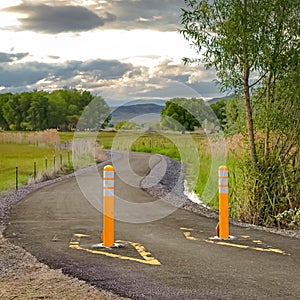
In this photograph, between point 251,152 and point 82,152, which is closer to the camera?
point 251,152

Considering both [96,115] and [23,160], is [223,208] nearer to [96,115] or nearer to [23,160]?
[96,115]

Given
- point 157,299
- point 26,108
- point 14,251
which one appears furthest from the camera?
point 26,108

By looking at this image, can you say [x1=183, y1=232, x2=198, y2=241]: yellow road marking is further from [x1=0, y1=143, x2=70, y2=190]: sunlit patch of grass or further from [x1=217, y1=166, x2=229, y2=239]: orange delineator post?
[x1=0, y1=143, x2=70, y2=190]: sunlit patch of grass

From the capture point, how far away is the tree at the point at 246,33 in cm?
1222

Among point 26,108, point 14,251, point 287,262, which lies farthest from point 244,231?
point 26,108

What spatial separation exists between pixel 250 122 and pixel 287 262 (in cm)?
573

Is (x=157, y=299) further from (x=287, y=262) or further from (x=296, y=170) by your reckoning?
(x=296, y=170)

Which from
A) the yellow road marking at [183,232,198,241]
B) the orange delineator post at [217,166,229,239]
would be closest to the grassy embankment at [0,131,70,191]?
the yellow road marking at [183,232,198,241]

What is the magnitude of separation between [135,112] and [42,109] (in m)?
41.9

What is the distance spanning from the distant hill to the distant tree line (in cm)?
3121

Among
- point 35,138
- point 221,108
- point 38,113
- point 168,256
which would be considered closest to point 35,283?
point 168,256

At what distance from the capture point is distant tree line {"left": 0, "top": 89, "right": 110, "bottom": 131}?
49312mm

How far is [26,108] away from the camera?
56.7m

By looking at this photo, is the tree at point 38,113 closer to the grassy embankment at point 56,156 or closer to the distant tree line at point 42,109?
the distant tree line at point 42,109
